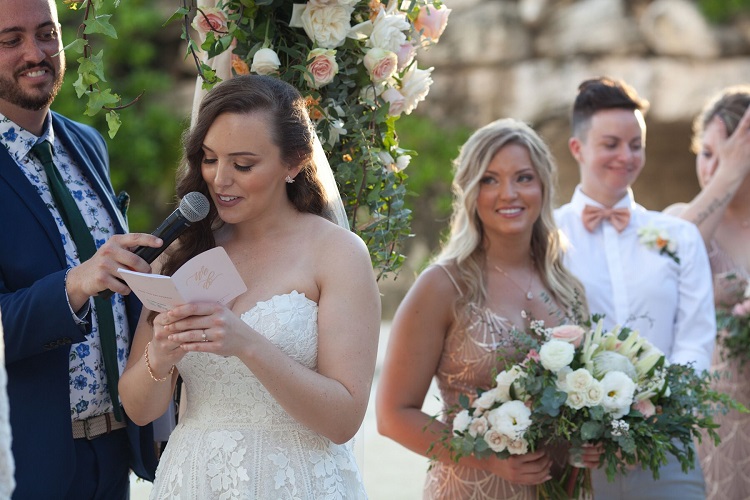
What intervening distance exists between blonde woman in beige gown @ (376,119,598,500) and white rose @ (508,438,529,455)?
0.60 feet

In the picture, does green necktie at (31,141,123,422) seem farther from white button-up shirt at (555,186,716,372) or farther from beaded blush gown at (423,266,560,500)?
white button-up shirt at (555,186,716,372)

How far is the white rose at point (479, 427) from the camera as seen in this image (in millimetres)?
3434

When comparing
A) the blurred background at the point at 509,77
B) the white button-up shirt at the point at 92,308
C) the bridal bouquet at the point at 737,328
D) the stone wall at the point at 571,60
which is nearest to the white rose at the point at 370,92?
the white button-up shirt at the point at 92,308

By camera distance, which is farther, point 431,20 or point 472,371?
point 472,371

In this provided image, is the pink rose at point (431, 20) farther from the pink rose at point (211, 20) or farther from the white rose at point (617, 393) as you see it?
the white rose at point (617, 393)

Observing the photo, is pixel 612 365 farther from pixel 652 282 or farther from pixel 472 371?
pixel 652 282

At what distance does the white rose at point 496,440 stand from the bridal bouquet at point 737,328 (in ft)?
7.20

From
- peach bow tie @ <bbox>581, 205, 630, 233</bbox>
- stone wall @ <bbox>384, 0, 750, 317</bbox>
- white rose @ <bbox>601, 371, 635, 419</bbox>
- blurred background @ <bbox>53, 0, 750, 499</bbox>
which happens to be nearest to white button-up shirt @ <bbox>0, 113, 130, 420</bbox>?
white rose @ <bbox>601, 371, 635, 419</bbox>

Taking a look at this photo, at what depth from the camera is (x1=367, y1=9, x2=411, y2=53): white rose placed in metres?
3.28

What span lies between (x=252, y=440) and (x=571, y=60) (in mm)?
10880

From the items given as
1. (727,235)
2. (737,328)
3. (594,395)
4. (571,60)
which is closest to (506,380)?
(594,395)

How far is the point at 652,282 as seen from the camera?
4.47 metres

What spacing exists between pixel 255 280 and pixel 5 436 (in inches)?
59.8

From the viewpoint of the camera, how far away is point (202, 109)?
2879 millimetres
